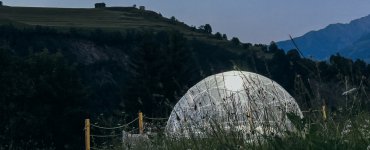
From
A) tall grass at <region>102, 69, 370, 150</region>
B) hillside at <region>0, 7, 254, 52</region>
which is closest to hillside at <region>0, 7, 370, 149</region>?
tall grass at <region>102, 69, 370, 150</region>

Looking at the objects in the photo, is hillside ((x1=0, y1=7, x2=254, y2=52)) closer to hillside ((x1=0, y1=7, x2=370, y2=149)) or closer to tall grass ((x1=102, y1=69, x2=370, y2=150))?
hillside ((x1=0, y1=7, x2=370, y2=149))

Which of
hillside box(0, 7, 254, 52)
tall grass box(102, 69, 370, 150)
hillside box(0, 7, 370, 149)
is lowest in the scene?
tall grass box(102, 69, 370, 150)

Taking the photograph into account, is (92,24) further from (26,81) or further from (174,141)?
(174,141)

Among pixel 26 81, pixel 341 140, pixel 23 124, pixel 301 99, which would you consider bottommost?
pixel 341 140

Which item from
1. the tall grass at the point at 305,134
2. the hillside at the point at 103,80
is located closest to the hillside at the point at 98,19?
the hillside at the point at 103,80

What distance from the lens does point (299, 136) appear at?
4.67 m

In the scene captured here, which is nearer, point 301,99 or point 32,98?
point 301,99

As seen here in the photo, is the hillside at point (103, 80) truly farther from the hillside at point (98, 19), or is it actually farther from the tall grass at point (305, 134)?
the hillside at point (98, 19)

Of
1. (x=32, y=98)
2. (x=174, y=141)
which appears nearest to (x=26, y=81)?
(x=32, y=98)

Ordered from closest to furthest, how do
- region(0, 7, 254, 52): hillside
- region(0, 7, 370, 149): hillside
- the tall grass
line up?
the tall grass
region(0, 7, 370, 149): hillside
region(0, 7, 254, 52): hillside

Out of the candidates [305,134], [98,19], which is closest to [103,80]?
[98,19]

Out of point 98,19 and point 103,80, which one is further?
point 98,19

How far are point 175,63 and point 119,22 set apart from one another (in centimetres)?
9333

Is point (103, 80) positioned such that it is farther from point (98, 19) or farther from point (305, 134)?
point (305, 134)
